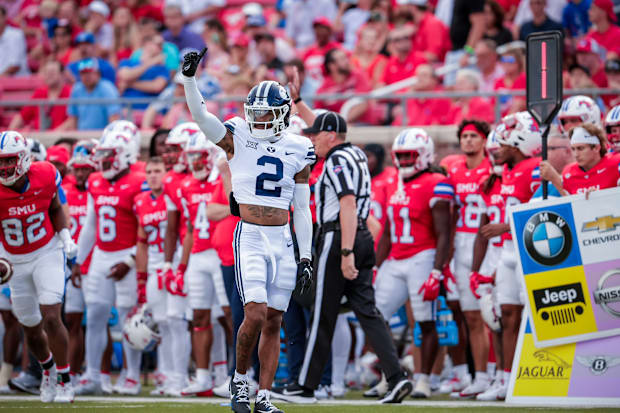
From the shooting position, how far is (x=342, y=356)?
A: 10.6m

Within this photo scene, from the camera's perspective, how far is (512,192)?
32.2 ft

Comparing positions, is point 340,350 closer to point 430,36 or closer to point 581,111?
point 581,111

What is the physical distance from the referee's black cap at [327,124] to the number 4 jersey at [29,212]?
7.66 feet

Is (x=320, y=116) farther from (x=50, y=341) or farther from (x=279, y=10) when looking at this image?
(x=279, y=10)

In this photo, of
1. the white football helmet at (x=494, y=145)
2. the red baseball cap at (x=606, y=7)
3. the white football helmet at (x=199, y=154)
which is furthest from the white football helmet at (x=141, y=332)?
the red baseball cap at (x=606, y=7)

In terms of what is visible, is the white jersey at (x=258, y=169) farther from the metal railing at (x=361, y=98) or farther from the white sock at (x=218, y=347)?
the metal railing at (x=361, y=98)

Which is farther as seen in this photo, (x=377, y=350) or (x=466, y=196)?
(x=466, y=196)

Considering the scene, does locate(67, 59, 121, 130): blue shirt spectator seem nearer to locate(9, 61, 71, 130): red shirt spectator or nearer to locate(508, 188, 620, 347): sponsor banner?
locate(9, 61, 71, 130): red shirt spectator

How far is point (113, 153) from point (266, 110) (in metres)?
3.81

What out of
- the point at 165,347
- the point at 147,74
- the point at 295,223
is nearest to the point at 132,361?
the point at 165,347

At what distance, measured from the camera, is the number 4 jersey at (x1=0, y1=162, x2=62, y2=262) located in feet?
31.7

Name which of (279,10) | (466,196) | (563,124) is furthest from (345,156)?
(279,10)

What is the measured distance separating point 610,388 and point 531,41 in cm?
281

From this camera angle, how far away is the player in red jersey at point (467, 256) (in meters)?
10.2
